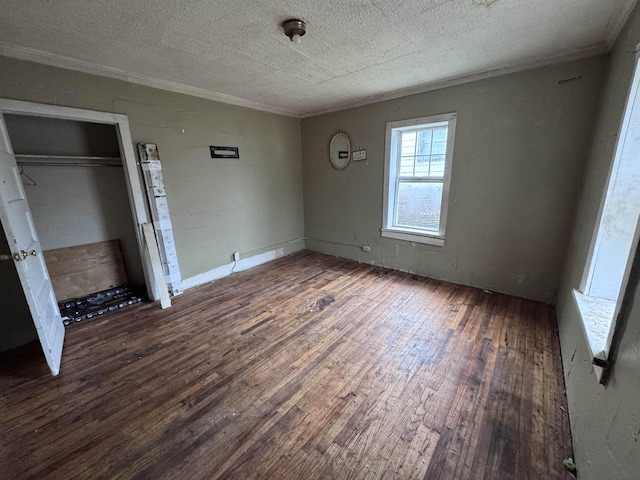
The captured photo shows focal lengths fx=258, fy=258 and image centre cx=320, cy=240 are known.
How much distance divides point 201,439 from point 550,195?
11.7 feet

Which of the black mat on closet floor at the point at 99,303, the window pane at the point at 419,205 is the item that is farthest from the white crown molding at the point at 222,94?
the black mat on closet floor at the point at 99,303

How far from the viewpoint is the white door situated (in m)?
1.80

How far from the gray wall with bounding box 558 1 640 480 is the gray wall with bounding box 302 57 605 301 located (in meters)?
0.22

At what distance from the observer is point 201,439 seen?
1.46 meters

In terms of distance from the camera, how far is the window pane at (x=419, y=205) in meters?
3.48

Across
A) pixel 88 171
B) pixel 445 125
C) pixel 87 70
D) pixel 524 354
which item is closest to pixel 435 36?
pixel 445 125

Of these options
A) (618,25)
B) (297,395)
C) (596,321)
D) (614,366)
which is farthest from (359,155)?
(614,366)

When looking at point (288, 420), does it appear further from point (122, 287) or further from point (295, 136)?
point (295, 136)

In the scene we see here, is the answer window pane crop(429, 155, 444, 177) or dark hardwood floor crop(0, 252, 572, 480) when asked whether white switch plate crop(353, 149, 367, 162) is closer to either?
window pane crop(429, 155, 444, 177)

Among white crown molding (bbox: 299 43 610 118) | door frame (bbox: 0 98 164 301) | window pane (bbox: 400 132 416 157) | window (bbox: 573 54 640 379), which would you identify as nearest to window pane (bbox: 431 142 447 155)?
window pane (bbox: 400 132 416 157)

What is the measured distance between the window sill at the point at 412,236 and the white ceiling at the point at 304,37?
1.89m

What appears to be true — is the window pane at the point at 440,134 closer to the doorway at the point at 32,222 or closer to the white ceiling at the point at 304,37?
the white ceiling at the point at 304,37

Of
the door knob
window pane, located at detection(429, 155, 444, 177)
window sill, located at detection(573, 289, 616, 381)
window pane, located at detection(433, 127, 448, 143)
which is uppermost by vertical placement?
window pane, located at detection(433, 127, 448, 143)

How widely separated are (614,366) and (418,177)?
2.85 m
